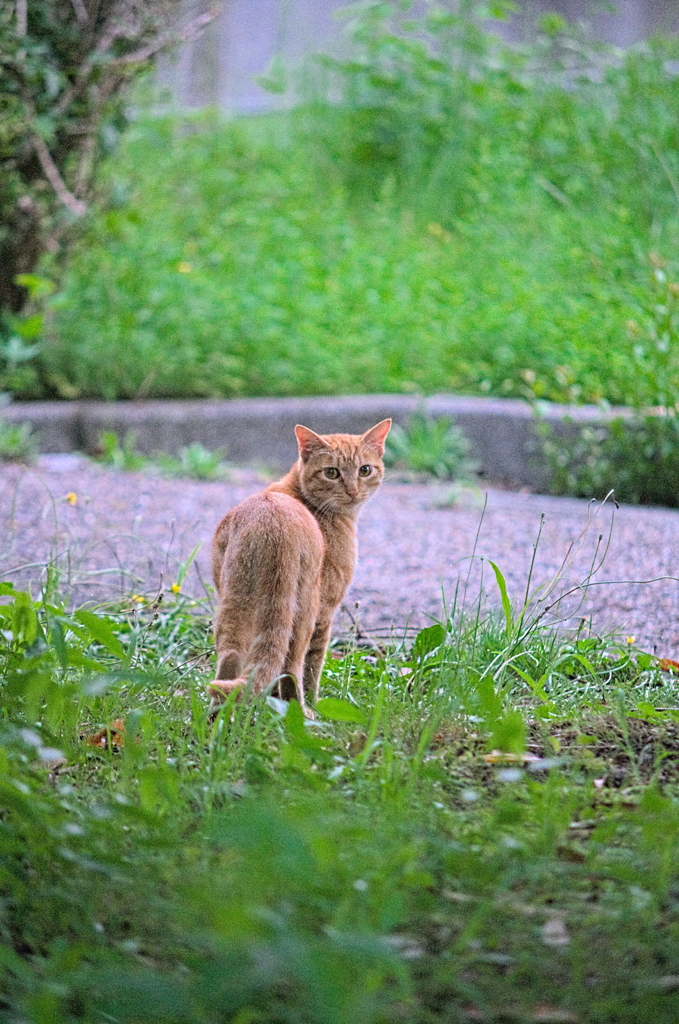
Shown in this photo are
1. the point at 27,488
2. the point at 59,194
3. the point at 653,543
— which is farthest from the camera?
the point at 59,194

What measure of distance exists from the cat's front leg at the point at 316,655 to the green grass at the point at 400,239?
2246 millimetres

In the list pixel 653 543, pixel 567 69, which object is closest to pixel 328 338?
pixel 653 543

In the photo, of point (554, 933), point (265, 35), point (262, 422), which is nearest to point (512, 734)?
point (554, 933)

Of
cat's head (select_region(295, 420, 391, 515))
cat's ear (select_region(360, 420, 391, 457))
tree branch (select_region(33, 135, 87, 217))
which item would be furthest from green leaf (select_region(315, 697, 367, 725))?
tree branch (select_region(33, 135, 87, 217))

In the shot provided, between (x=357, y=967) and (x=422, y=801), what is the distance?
0.50 meters

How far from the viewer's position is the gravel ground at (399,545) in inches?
123

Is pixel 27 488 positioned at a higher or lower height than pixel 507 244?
lower

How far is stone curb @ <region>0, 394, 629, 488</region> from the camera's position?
5.02 m

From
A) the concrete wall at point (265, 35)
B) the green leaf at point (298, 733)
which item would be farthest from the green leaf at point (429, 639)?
the concrete wall at point (265, 35)

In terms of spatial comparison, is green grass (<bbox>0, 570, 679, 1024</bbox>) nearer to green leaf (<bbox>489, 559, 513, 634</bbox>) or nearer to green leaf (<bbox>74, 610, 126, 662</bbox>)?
green leaf (<bbox>74, 610, 126, 662</bbox>)

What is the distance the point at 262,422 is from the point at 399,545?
5.27ft

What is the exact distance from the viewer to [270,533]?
2.12 metres

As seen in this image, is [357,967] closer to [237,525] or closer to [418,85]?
[237,525]

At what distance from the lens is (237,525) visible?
7.21 ft
